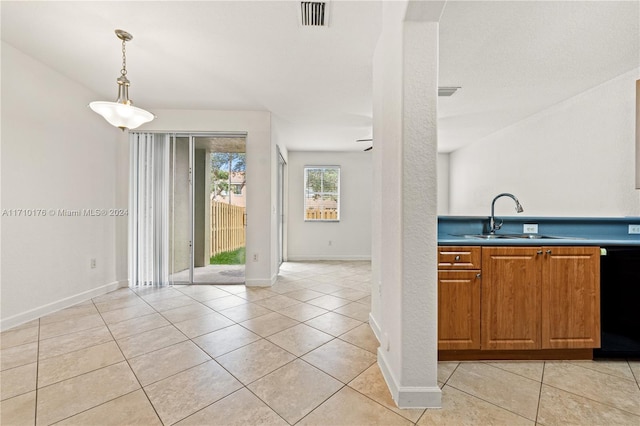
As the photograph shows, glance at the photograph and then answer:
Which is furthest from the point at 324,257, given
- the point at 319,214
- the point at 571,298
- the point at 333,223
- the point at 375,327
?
the point at 571,298

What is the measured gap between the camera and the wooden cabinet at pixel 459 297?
1.88 metres

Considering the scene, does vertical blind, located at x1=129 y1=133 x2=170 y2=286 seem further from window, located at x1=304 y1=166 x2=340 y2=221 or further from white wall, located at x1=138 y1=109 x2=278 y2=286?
window, located at x1=304 y1=166 x2=340 y2=221

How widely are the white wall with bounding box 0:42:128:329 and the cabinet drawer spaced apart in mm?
3898

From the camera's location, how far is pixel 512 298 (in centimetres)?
190

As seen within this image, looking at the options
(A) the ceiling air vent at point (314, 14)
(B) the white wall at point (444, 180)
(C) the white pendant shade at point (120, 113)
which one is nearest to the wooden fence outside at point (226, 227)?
(C) the white pendant shade at point (120, 113)

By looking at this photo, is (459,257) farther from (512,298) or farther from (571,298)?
(571,298)

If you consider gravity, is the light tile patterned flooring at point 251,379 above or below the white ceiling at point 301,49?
below

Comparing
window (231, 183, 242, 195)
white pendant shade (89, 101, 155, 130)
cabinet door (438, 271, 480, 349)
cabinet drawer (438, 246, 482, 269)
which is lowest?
cabinet door (438, 271, 480, 349)

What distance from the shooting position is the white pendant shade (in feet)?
7.20

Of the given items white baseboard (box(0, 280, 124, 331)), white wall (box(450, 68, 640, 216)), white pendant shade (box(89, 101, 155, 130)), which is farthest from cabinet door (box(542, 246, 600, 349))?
white baseboard (box(0, 280, 124, 331))

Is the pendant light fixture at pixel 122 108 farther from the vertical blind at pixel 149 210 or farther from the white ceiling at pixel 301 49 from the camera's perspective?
the vertical blind at pixel 149 210

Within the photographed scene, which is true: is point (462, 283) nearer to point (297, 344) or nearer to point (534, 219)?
point (534, 219)

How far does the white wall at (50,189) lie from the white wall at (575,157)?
6.02m

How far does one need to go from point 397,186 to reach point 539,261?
4.32 ft
